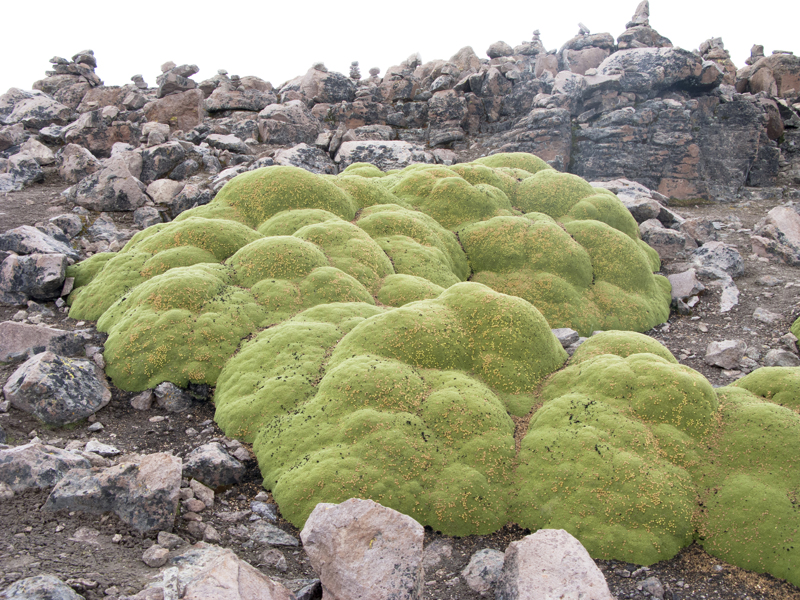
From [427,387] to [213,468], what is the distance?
5.29 metres

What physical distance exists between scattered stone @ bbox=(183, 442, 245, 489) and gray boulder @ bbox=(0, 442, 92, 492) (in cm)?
232

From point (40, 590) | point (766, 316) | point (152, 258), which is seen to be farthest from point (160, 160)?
point (766, 316)

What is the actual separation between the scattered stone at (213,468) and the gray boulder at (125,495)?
5.21ft

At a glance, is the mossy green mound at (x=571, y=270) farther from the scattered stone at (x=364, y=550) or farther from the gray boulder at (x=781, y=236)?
the scattered stone at (x=364, y=550)

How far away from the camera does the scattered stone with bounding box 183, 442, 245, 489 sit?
11.2 meters

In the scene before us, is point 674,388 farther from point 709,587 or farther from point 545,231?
point 545,231

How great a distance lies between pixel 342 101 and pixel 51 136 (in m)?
27.2

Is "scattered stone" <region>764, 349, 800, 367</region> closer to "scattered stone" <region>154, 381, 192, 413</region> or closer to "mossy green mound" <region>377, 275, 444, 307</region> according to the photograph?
"mossy green mound" <region>377, 275, 444, 307</region>

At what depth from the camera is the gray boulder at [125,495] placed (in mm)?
9070

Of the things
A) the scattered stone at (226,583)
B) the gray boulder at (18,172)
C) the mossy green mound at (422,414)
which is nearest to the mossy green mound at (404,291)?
the mossy green mound at (422,414)

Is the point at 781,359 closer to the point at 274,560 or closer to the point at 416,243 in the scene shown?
the point at 416,243

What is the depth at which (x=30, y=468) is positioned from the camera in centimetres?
935

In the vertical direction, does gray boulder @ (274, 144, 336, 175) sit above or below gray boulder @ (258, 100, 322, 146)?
below

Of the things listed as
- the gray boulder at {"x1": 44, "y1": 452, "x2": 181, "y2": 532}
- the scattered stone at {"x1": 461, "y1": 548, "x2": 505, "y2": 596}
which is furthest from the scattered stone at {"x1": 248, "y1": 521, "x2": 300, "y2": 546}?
the scattered stone at {"x1": 461, "y1": 548, "x2": 505, "y2": 596}
